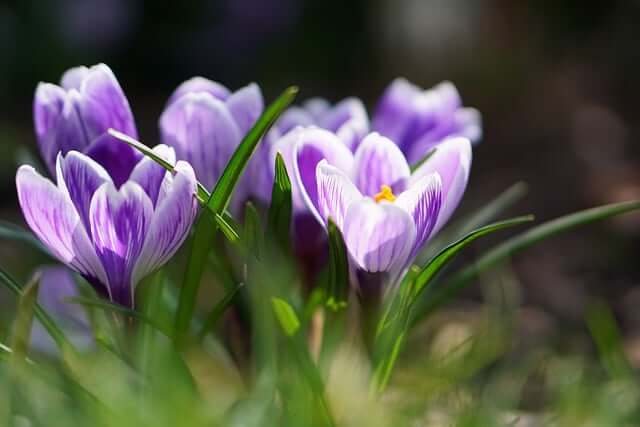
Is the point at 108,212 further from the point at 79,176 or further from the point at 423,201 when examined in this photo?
the point at 423,201

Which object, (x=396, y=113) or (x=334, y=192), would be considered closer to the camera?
(x=334, y=192)

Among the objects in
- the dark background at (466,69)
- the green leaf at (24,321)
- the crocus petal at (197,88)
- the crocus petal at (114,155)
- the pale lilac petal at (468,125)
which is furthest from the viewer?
the dark background at (466,69)

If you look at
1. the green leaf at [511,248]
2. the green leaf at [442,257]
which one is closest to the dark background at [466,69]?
the green leaf at [511,248]

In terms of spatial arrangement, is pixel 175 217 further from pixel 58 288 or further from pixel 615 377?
pixel 615 377

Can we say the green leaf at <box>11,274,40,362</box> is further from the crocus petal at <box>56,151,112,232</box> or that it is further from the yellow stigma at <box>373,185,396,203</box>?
the yellow stigma at <box>373,185,396,203</box>

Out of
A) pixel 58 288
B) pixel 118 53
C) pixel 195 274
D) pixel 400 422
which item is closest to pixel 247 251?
pixel 195 274

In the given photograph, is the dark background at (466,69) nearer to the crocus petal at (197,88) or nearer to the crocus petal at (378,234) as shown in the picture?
the crocus petal at (197,88)

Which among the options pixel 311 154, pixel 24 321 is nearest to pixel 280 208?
pixel 311 154

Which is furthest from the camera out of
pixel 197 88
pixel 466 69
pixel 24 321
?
pixel 466 69
